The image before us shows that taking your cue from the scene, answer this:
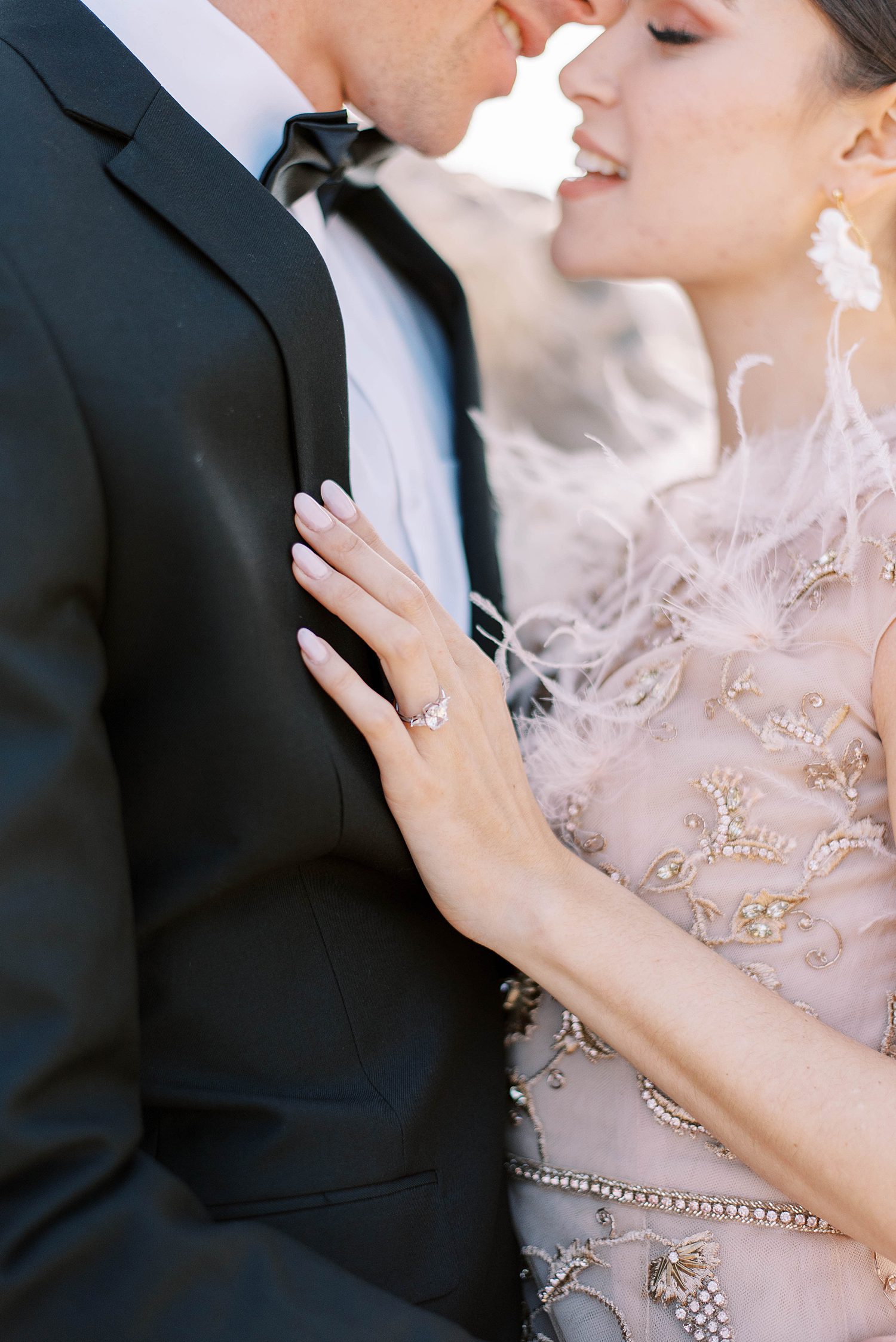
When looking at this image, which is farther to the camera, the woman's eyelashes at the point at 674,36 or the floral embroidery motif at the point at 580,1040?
the woman's eyelashes at the point at 674,36

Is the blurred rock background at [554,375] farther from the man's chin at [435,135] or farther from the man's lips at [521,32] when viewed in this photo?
the man's lips at [521,32]

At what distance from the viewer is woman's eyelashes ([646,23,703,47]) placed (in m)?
1.87

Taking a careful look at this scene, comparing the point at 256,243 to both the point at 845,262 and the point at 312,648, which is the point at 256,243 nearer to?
the point at 312,648

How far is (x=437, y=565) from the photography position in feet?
6.33

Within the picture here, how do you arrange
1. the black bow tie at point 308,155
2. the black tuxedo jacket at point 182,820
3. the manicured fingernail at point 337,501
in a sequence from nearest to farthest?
the black tuxedo jacket at point 182,820 → the manicured fingernail at point 337,501 → the black bow tie at point 308,155

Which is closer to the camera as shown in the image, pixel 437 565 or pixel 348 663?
pixel 348 663

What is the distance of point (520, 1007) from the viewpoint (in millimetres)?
1695

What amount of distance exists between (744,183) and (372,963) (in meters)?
1.39

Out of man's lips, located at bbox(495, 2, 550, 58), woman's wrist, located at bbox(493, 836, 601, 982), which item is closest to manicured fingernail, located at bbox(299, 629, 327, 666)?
woman's wrist, located at bbox(493, 836, 601, 982)

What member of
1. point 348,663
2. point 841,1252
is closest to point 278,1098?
point 348,663

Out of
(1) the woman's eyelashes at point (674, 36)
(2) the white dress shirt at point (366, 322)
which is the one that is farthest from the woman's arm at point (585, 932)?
(1) the woman's eyelashes at point (674, 36)

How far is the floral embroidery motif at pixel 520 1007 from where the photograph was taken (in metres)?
1.68

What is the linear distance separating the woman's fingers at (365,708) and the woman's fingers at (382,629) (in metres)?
0.04

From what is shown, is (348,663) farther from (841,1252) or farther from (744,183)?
(744,183)
